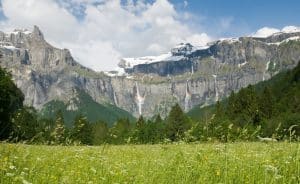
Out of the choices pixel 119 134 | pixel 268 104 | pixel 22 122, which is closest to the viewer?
pixel 22 122

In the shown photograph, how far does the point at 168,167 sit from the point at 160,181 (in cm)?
106

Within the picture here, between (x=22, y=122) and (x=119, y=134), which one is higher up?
(x=22, y=122)

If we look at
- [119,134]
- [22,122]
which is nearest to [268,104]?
[119,134]

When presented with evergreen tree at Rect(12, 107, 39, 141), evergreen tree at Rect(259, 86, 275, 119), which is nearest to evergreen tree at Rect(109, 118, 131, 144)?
evergreen tree at Rect(12, 107, 39, 141)

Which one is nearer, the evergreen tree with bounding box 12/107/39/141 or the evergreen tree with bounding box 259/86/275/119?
the evergreen tree with bounding box 12/107/39/141

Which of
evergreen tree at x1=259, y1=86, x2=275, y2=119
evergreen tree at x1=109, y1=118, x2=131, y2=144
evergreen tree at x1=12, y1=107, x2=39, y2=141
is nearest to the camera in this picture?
evergreen tree at x1=109, y1=118, x2=131, y2=144

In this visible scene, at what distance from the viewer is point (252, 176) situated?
7.36 meters

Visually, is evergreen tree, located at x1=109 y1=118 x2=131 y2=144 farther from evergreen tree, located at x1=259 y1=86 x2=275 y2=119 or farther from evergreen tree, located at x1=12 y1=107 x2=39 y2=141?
evergreen tree, located at x1=259 y1=86 x2=275 y2=119

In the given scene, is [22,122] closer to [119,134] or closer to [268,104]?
[268,104]

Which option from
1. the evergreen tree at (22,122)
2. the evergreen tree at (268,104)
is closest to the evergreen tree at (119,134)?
the evergreen tree at (22,122)

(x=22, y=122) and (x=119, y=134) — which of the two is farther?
(x=119, y=134)

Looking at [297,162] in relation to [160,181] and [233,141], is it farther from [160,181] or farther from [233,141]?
[233,141]

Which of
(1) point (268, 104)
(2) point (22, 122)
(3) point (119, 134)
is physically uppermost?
(1) point (268, 104)

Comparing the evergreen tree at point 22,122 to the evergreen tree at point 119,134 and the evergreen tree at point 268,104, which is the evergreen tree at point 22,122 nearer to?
the evergreen tree at point 119,134
